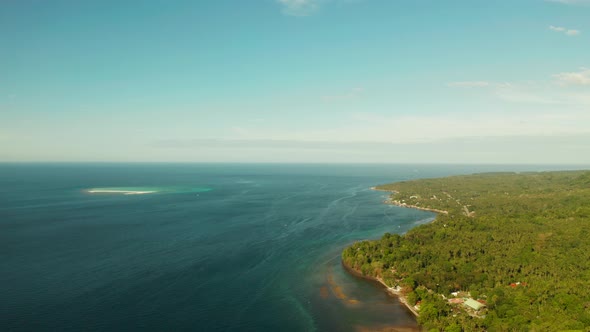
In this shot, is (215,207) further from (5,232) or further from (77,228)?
(5,232)

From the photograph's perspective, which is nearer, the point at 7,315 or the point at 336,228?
the point at 7,315

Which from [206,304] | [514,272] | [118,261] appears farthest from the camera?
[118,261]

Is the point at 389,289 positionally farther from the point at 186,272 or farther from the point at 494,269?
the point at 186,272

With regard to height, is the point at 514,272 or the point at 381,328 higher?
the point at 514,272

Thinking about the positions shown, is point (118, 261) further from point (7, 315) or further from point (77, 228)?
point (77, 228)

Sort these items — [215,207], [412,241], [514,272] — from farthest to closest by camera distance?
[215,207] → [412,241] → [514,272]

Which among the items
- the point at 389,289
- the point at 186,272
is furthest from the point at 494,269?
the point at 186,272

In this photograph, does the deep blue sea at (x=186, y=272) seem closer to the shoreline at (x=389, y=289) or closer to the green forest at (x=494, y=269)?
the shoreline at (x=389, y=289)

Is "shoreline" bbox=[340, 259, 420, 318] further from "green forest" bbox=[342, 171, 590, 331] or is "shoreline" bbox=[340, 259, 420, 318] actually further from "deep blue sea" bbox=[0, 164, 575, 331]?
"deep blue sea" bbox=[0, 164, 575, 331]

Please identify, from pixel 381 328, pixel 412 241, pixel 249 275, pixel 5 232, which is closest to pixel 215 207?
pixel 5 232
